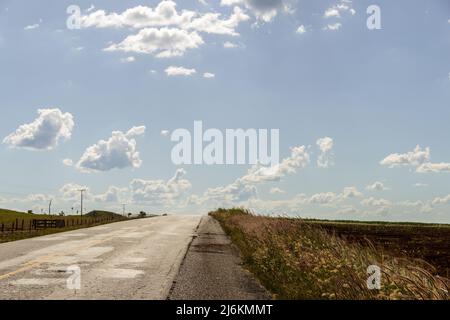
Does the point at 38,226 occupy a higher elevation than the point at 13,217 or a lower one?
higher

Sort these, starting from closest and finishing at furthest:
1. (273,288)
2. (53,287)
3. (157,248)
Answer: (53,287) < (273,288) < (157,248)

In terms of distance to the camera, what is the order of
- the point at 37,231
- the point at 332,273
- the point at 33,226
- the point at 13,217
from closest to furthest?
the point at 332,273
the point at 37,231
the point at 33,226
the point at 13,217

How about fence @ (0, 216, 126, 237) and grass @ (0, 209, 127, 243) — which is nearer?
grass @ (0, 209, 127, 243)

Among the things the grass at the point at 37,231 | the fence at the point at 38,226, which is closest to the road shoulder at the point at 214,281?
the grass at the point at 37,231

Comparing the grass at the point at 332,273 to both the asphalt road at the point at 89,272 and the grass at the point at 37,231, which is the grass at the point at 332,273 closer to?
the asphalt road at the point at 89,272

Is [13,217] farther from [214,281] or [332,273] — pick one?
[332,273]

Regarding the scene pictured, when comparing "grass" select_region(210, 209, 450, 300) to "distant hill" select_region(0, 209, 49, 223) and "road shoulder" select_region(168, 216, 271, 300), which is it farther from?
"distant hill" select_region(0, 209, 49, 223)

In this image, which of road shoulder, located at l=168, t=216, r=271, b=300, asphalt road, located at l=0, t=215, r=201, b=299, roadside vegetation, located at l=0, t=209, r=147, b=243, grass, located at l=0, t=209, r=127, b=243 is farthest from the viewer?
roadside vegetation, located at l=0, t=209, r=147, b=243

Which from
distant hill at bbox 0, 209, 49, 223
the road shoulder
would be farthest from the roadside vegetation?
the road shoulder

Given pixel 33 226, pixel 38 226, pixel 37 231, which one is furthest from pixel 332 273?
pixel 33 226
